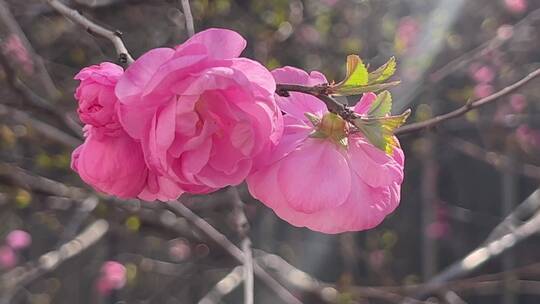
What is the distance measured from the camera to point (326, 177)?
68cm

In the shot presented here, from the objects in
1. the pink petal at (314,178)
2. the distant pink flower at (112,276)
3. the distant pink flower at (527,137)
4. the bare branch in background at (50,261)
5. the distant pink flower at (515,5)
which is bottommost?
the distant pink flower at (112,276)

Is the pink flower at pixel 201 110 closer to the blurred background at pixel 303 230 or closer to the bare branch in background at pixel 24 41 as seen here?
the blurred background at pixel 303 230

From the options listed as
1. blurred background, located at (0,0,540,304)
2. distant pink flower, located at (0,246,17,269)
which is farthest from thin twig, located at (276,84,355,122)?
distant pink flower, located at (0,246,17,269)

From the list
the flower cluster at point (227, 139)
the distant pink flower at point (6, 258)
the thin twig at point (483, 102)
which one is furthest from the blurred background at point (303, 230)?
the flower cluster at point (227, 139)

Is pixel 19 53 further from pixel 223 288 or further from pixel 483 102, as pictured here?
pixel 483 102

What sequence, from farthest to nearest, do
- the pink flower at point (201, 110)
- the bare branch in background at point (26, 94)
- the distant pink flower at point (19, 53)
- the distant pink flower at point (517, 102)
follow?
the distant pink flower at point (517, 102), the distant pink flower at point (19, 53), the bare branch in background at point (26, 94), the pink flower at point (201, 110)

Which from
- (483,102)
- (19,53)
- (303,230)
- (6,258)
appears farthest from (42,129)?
(303,230)

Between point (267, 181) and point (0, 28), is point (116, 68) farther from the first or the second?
point (0, 28)

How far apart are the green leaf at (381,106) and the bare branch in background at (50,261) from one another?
5.22 ft

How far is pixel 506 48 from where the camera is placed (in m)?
3.18

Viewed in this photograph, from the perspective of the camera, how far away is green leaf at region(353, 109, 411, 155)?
649 mm

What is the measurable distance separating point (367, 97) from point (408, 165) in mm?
3115

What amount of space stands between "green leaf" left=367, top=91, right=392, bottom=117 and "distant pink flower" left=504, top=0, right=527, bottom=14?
2760 mm

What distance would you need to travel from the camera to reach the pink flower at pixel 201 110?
0.61m
